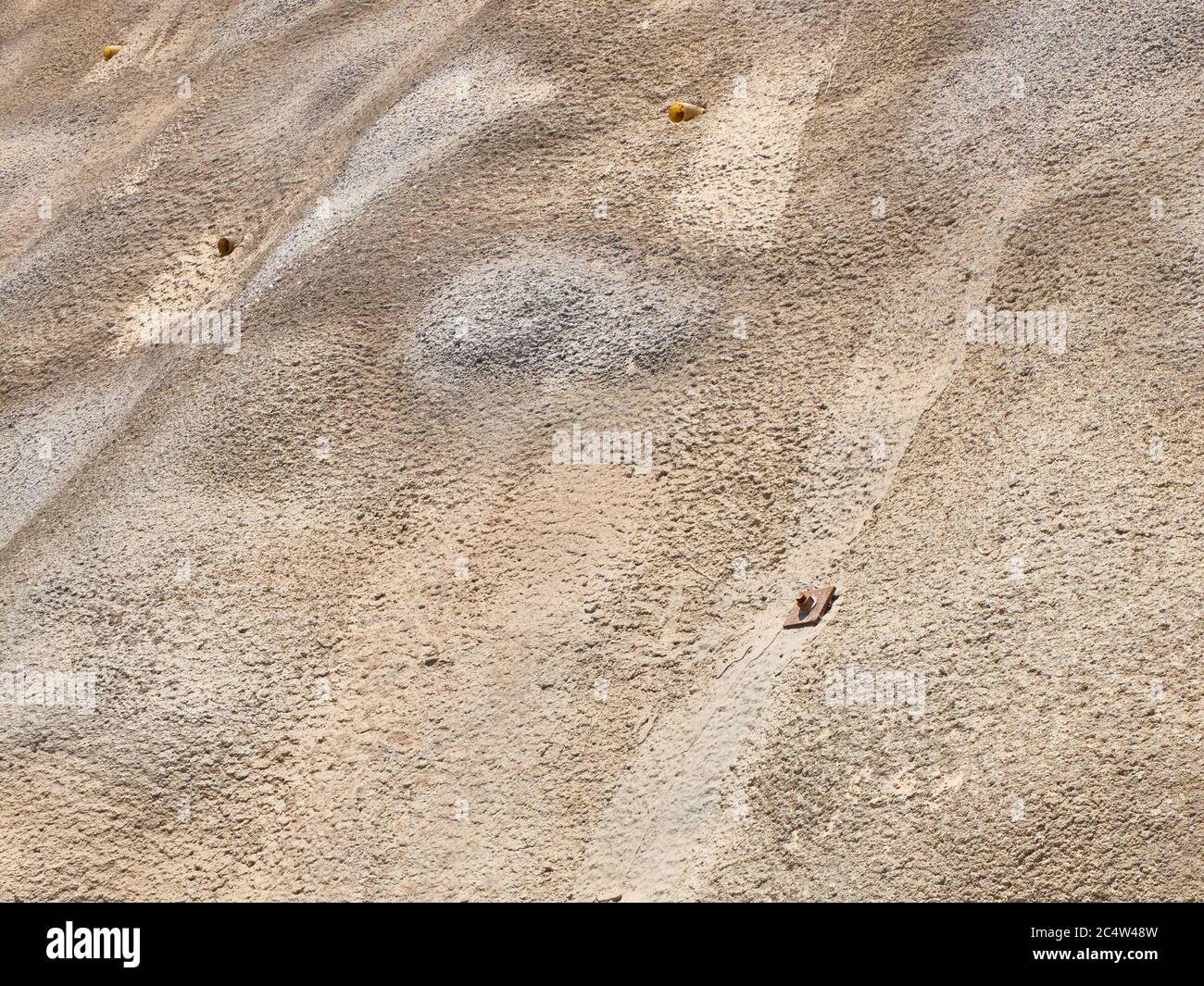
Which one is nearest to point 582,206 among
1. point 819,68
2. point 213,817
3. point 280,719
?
point 819,68

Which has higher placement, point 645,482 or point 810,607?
point 645,482

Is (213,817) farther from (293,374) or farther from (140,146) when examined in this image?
(140,146)

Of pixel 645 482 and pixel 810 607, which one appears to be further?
pixel 645 482

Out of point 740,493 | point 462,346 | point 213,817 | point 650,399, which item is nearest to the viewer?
point 213,817

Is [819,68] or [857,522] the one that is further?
[819,68]

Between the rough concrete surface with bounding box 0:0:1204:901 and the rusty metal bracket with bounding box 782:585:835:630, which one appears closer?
the rough concrete surface with bounding box 0:0:1204:901

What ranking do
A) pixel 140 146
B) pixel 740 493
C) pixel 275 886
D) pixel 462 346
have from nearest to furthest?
pixel 275 886, pixel 740 493, pixel 462 346, pixel 140 146
